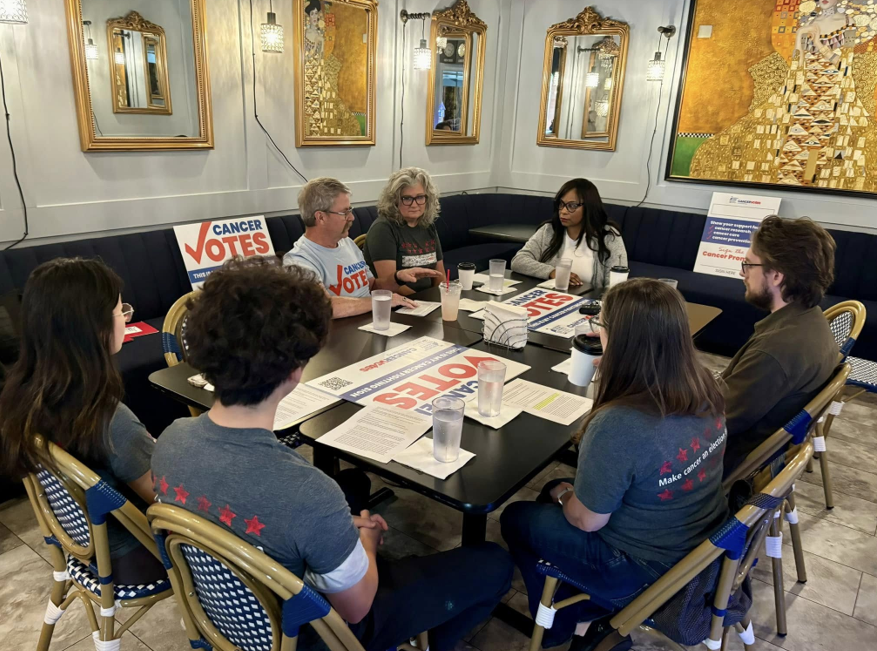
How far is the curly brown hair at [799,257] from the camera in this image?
75.4 inches

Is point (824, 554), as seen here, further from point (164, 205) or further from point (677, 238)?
point (164, 205)

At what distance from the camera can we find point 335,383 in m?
1.93

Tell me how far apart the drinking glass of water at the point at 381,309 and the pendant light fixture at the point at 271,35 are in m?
2.18

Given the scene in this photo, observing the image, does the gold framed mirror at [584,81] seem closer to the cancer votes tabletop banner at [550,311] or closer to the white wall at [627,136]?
the white wall at [627,136]

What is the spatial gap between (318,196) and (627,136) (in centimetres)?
348

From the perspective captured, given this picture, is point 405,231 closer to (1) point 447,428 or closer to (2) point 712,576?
(1) point 447,428

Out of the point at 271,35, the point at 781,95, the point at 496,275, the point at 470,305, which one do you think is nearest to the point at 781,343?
the point at 470,305

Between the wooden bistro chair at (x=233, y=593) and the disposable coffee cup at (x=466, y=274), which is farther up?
the disposable coffee cup at (x=466, y=274)

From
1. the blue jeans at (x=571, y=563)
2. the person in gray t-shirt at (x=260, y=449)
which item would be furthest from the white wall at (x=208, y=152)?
the blue jeans at (x=571, y=563)

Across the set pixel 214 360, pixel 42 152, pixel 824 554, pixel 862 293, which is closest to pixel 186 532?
pixel 214 360

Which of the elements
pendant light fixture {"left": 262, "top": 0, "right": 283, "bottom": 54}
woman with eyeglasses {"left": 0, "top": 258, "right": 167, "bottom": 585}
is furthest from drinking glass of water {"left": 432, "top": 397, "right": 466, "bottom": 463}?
pendant light fixture {"left": 262, "top": 0, "right": 283, "bottom": 54}

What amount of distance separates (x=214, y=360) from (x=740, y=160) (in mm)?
4779

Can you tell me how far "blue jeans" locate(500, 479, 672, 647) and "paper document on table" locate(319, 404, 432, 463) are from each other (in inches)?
14.4

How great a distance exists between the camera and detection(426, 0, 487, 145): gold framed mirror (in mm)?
5141
